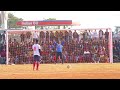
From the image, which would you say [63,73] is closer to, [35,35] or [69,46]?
[69,46]

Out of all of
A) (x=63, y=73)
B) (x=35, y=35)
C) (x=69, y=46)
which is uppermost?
(x=35, y=35)

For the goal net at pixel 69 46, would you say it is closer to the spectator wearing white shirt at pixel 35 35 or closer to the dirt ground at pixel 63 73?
the spectator wearing white shirt at pixel 35 35

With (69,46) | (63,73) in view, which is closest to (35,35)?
(69,46)

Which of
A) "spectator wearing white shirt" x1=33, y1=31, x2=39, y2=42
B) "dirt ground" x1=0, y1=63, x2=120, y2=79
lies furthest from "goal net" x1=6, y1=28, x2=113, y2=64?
"dirt ground" x1=0, y1=63, x2=120, y2=79

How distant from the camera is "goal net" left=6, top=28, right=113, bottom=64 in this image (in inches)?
1107

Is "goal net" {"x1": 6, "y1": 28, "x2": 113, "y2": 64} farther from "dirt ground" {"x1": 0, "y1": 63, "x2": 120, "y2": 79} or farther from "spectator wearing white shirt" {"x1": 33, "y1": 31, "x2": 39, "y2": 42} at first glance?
"dirt ground" {"x1": 0, "y1": 63, "x2": 120, "y2": 79}

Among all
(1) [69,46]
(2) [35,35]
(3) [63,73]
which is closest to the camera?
(3) [63,73]

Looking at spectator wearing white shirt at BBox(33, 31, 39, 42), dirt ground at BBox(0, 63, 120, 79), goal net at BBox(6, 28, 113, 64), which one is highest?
spectator wearing white shirt at BBox(33, 31, 39, 42)

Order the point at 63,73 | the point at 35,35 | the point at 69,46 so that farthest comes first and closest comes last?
the point at 35,35 → the point at 69,46 → the point at 63,73

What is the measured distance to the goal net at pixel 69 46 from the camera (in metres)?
28.1

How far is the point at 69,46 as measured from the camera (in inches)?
1118
